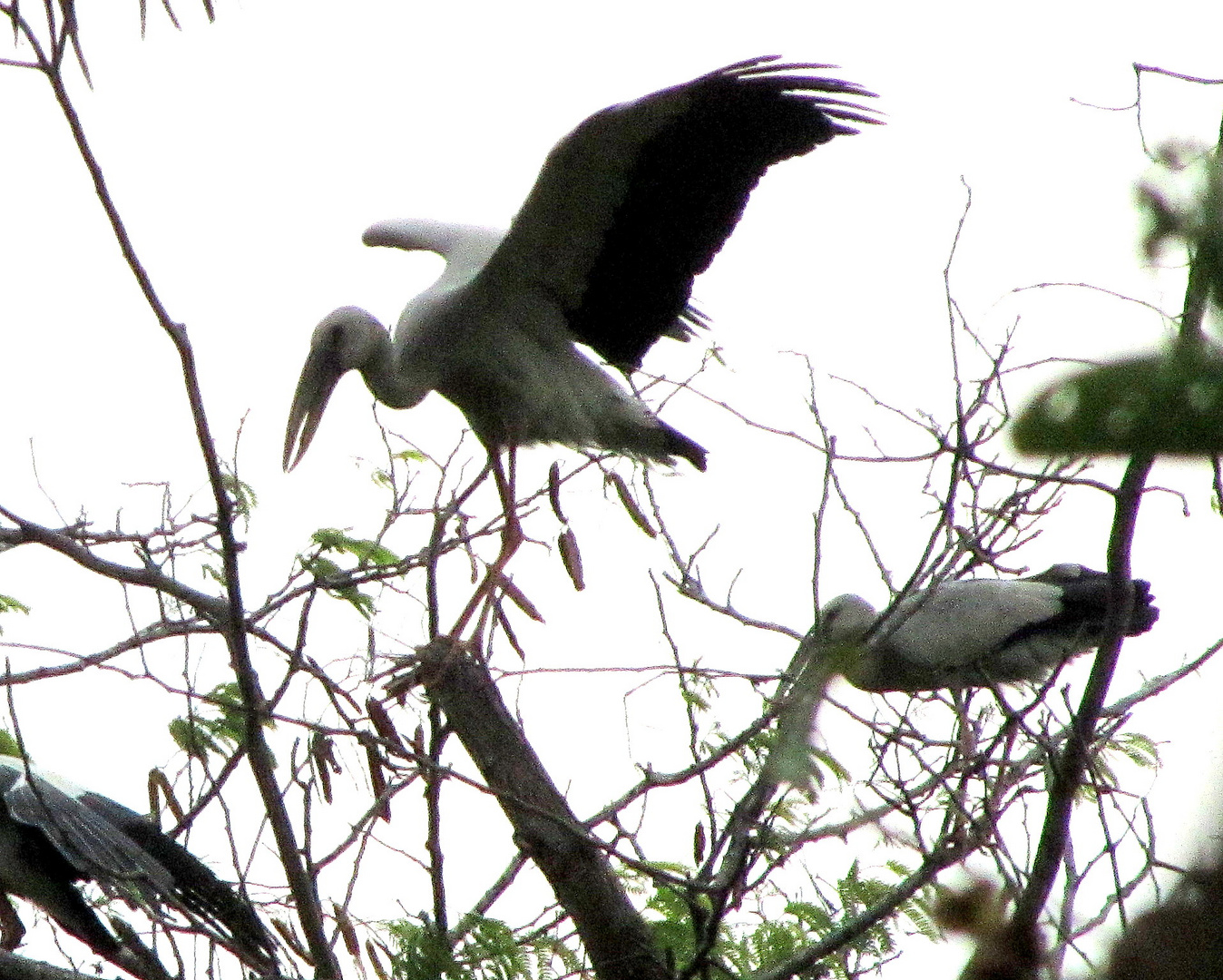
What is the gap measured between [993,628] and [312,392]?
108 inches

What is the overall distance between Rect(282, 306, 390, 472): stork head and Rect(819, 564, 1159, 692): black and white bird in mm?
2012

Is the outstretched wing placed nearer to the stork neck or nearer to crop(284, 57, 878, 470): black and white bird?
crop(284, 57, 878, 470): black and white bird

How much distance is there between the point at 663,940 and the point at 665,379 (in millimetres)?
1767

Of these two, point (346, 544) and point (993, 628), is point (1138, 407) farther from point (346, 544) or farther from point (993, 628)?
point (993, 628)

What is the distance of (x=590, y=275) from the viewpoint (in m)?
5.21

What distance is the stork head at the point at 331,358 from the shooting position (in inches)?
218

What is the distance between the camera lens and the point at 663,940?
3529 mm

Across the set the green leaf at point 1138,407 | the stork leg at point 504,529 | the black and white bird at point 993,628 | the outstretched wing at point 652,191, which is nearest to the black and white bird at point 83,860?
the stork leg at point 504,529

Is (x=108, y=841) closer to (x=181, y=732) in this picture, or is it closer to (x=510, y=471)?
(x=181, y=732)

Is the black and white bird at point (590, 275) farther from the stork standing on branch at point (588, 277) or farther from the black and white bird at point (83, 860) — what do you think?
the black and white bird at point (83, 860)

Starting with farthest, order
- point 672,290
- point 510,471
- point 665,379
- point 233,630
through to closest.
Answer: point 510,471
point 672,290
point 665,379
point 233,630

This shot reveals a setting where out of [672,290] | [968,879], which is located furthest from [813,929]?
[968,879]

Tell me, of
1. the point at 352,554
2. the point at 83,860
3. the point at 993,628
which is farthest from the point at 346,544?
the point at 993,628

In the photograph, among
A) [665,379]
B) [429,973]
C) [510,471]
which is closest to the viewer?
[429,973]
